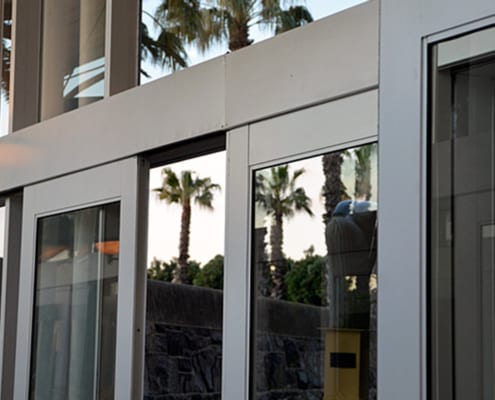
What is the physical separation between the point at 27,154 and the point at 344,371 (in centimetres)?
276

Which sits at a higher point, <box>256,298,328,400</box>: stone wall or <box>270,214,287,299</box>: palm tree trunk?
<box>270,214,287,299</box>: palm tree trunk

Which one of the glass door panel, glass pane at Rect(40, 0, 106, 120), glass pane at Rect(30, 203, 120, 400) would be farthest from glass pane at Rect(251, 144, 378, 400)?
glass pane at Rect(40, 0, 106, 120)

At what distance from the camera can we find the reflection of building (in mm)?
1853

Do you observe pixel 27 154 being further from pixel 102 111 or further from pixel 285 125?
pixel 285 125

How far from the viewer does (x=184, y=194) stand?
1973 cm

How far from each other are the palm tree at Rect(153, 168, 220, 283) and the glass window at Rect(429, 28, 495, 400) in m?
16.9

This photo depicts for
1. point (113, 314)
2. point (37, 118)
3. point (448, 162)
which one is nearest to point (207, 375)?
point (37, 118)

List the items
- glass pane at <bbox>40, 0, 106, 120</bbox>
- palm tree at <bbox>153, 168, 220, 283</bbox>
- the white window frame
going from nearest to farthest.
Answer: the white window frame < glass pane at <bbox>40, 0, 106, 120</bbox> < palm tree at <bbox>153, 168, 220, 283</bbox>

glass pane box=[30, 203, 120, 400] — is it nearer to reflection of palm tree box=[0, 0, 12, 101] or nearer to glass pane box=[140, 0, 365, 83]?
glass pane box=[140, 0, 365, 83]

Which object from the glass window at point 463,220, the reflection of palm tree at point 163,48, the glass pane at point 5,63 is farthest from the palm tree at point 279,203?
the glass pane at point 5,63

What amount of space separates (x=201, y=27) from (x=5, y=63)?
53.6 inches

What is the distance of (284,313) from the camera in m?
3.26

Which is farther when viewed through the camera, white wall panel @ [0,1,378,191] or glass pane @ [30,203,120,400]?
glass pane @ [30,203,120,400]

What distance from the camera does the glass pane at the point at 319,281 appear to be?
3.01 m
